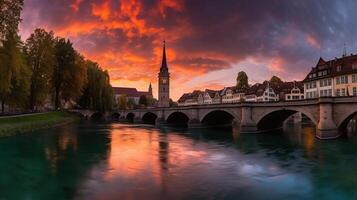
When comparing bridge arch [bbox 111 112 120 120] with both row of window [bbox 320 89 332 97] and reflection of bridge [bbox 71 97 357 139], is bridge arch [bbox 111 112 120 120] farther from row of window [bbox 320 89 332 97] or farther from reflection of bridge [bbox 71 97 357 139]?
row of window [bbox 320 89 332 97]

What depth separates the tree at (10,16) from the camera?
31594mm

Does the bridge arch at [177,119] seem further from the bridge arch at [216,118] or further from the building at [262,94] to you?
the building at [262,94]

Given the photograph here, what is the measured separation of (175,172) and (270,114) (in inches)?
1145

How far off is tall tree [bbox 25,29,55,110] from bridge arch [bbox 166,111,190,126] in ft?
86.7

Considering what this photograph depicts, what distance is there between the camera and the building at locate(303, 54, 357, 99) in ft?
177

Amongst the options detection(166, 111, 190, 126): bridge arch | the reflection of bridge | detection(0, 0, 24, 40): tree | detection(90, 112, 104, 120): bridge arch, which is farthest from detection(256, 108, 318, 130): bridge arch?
detection(90, 112, 104, 120): bridge arch

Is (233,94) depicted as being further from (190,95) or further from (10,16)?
(10,16)

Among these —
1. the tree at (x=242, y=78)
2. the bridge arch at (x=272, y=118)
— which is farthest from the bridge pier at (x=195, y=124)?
the tree at (x=242, y=78)

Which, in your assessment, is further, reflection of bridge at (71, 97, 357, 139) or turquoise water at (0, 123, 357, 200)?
reflection of bridge at (71, 97, 357, 139)

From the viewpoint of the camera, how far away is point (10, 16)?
32125mm

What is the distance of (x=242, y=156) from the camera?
24719 millimetres

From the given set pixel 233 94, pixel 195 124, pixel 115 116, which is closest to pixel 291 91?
pixel 233 94

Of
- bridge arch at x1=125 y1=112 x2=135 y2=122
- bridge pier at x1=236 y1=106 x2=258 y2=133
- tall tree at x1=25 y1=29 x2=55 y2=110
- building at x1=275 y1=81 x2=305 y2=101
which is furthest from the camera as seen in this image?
bridge arch at x1=125 y1=112 x2=135 y2=122

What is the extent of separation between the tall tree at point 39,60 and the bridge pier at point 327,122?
40786 millimetres
